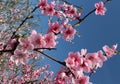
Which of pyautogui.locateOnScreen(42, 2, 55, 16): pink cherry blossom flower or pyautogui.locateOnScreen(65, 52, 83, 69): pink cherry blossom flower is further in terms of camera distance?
pyautogui.locateOnScreen(42, 2, 55, 16): pink cherry blossom flower

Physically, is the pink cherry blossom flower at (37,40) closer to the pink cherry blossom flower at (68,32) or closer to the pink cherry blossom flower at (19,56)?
the pink cherry blossom flower at (19,56)

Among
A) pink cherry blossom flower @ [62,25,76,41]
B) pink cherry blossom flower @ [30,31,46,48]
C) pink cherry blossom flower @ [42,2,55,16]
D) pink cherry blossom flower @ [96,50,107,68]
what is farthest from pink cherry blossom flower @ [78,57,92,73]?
pink cherry blossom flower @ [42,2,55,16]

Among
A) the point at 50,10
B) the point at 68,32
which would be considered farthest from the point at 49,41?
the point at 50,10

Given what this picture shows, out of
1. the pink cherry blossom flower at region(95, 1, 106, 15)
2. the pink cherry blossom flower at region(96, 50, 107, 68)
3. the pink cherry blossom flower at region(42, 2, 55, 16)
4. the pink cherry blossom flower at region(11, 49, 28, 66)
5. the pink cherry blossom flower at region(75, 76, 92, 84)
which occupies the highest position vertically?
the pink cherry blossom flower at region(95, 1, 106, 15)

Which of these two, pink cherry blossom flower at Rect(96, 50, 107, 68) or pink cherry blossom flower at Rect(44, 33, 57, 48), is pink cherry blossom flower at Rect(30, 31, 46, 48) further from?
pink cherry blossom flower at Rect(96, 50, 107, 68)

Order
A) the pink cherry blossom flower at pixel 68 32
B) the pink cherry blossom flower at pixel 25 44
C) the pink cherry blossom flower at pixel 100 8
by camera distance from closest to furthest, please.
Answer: the pink cherry blossom flower at pixel 25 44 < the pink cherry blossom flower at pixel 68 32 < the pink cherry blossom flower at pixel 100 8

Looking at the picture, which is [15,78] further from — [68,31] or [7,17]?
[68,31]

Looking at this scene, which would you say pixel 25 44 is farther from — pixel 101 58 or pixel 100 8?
pixel 100 8

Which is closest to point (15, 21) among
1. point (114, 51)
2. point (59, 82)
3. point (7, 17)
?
point (7, 17)

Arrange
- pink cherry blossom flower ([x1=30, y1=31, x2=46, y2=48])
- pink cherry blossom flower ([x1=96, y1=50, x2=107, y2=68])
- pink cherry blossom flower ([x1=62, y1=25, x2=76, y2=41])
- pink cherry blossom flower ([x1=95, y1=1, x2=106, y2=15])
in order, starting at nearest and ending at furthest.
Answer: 1. pink cherry blossom flower ([x1=30, y1=31, x2=46, y2=48])
2. pink cherry blossom flower ([x1=96, y1=50, x2=107, y2=68])
3. pink cherry blossom flower ([x1=62, y1=25, x2=76, y2=41])
4. pink cherry blossom flower ([x1=95, y1=1, x2=106, y2=15])

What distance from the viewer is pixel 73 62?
5.17m

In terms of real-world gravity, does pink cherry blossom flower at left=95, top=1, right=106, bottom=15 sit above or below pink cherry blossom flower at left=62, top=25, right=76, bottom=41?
above

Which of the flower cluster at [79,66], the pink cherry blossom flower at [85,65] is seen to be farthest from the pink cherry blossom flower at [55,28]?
the pink cherry blossom flower at [85,65]

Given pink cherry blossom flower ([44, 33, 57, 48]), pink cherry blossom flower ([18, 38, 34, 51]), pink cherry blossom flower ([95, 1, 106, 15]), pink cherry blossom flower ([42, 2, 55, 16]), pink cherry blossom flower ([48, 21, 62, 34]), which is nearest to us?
pink cherry blossom flower ([18, 38, 34, 51])
